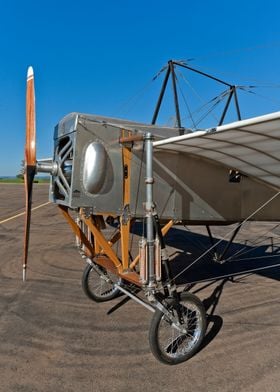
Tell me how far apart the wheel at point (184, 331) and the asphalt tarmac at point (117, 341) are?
14cm

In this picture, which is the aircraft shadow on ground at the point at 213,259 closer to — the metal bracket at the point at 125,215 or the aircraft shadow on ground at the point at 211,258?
the aircraft shadow on ground at the point at 211,258

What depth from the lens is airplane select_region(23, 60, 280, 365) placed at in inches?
164

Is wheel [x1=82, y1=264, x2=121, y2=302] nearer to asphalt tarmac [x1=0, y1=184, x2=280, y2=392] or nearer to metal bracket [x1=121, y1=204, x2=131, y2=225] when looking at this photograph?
asphalt tarmac [x1=0, y1=184, x2=280, y2=392]

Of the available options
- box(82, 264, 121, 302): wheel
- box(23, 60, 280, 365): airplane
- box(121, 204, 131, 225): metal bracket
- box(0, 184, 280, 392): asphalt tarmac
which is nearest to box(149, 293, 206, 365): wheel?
box(23, 60, 280, 365): airplane

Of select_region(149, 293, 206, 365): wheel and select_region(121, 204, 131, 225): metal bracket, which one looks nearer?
select_region(149, 293, 206, 365): wheel

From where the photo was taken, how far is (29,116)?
16.7ft

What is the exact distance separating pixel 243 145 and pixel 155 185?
63.0 inches

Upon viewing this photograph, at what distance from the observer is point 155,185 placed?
5219mm

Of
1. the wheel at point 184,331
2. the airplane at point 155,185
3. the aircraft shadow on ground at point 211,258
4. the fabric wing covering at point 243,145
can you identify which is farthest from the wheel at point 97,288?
the fabric wing covering at point 243,145

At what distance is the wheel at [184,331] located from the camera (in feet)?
13.6

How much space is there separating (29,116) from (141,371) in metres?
4.17

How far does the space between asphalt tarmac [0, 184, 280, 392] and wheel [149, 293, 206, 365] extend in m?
0.14

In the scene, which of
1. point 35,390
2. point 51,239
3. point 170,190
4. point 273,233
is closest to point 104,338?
point 35,390

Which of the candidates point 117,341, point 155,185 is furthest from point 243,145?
point 117,341
